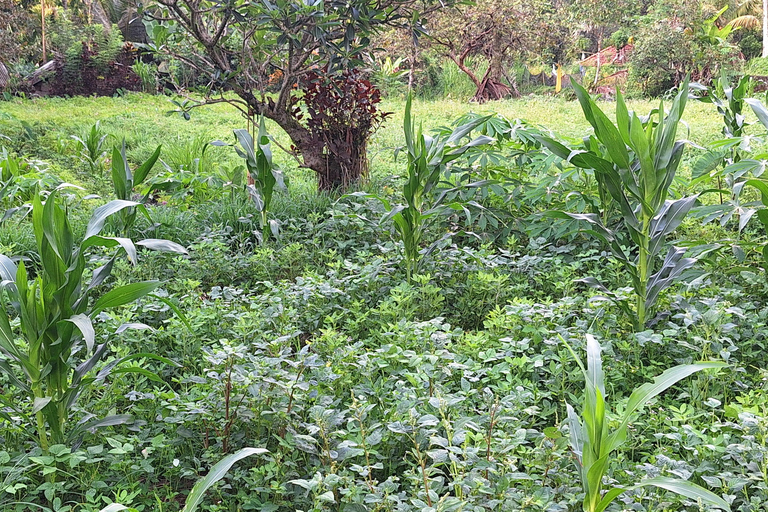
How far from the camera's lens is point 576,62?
25.3 metres

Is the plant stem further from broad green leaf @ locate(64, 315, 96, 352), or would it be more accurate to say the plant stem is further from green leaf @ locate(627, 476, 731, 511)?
broad green leaf @ locate(64, 315, 96, 352)

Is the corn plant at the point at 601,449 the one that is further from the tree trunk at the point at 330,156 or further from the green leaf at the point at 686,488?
the tree trunk at the point at 330,156

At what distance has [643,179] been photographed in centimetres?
249

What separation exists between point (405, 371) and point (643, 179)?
1.33 metres

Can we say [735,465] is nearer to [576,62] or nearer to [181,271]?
[181,271]

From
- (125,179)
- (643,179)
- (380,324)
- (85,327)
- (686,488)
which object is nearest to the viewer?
(686,488)

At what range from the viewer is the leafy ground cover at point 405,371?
156 centimetres

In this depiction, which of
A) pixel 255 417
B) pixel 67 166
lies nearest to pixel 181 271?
pixel 255 417

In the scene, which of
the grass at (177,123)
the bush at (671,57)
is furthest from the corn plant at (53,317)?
the bush at (671,57)

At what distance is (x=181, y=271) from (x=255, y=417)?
5.76ft

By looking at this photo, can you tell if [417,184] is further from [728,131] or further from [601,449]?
[728,131]

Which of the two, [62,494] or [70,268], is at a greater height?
[70,268]

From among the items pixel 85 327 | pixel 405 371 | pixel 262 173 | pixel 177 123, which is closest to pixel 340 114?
pixel 262 173

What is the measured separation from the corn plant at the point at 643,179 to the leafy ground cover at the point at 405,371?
76mm
